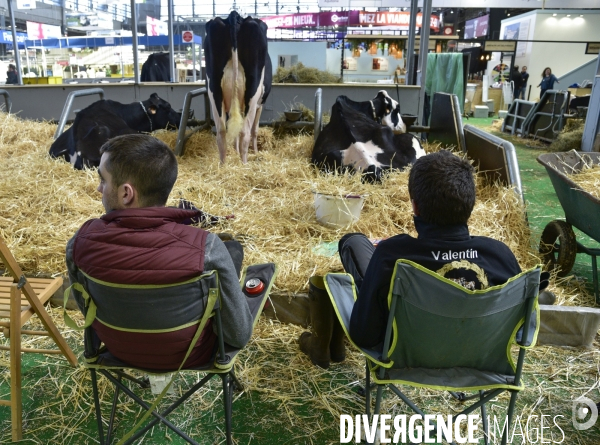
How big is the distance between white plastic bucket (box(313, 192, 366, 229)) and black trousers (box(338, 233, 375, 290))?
1.06 metres

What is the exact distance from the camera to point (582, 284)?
10.2 ft

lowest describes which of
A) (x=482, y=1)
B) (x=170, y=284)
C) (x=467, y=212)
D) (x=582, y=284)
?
(x=582, y=284)

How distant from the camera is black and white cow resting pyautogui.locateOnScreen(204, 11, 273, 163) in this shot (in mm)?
4629

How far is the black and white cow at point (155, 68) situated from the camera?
33.8 feet

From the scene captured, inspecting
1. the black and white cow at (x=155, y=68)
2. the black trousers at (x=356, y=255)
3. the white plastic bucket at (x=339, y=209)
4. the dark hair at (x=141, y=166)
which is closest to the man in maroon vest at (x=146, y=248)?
the dark hair at (x=141, y=166)

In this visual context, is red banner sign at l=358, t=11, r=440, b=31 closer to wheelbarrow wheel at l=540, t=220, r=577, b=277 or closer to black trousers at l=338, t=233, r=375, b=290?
wheelbarrow wheel at l=540, t=220, r=577, b=277

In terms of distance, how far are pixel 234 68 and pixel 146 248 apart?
363cm

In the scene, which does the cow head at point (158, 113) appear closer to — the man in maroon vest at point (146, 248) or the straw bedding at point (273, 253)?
the straw bedding at point (273, 253)

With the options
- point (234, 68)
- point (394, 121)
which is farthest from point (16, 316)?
point (394, 121)

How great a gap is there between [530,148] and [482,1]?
36.8ft

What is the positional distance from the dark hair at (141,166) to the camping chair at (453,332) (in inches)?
29.8

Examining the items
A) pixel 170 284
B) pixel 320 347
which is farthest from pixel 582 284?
pixel 170 284

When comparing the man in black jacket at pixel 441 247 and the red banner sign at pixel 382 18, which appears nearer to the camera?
the man in black jacket at pixel 441 247

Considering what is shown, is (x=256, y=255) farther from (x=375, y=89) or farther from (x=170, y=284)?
(x=375, y=89)
